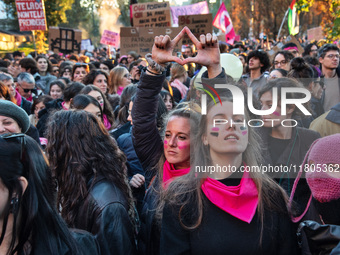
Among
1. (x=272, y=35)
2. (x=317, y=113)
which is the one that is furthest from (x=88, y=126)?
(x=272, y=35)

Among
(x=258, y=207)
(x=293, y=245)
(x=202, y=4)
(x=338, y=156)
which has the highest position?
A: (x=202, y=4)

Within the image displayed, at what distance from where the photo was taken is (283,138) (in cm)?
286

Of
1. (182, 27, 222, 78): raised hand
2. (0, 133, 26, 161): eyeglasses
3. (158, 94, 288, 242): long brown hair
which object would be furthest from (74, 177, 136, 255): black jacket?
(182, 27, 222, 78): raised hand

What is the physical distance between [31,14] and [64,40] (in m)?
1.56

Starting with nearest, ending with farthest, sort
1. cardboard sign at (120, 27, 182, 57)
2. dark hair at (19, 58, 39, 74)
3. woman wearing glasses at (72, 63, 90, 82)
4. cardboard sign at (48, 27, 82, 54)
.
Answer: woman wearing glasses at (72, 63, 90, 82)
dark hair at (19, 58, 39, 74)
cardboard sign at (120, 27, 182, 57)
cardboard sign at (48, 27, 82, 54)

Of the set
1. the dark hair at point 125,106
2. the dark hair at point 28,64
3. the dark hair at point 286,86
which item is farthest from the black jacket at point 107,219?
the dark hair at point 28,64

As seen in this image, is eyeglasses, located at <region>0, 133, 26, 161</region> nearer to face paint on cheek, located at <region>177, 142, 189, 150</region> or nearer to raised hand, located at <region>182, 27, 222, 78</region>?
face paint on cheek, located at <region>177, 142, 189, 150</region>

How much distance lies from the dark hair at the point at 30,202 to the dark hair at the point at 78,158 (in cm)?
59

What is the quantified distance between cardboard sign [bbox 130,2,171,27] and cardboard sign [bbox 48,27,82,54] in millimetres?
3464

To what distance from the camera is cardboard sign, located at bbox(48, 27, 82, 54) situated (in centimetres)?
1252

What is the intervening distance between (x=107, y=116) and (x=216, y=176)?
112 inches

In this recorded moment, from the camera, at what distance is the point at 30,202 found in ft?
4.74

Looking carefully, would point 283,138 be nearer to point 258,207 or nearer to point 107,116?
point 258,207

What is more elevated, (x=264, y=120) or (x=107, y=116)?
(x=264, y=120)
